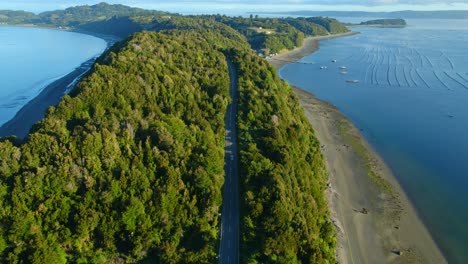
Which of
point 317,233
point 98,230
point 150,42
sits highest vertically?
point 150,42

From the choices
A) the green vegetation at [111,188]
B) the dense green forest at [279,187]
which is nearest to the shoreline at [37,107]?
A: the green vegetation at [111,188]

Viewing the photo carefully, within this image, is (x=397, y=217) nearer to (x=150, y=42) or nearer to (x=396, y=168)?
(x=396, y=168)

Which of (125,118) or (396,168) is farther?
(396,168)

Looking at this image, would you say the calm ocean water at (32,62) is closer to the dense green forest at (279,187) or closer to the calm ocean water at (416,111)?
the dense green forest at (279,187)

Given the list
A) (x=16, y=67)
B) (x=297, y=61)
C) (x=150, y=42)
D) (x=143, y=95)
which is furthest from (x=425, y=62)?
(x=16, y=67)

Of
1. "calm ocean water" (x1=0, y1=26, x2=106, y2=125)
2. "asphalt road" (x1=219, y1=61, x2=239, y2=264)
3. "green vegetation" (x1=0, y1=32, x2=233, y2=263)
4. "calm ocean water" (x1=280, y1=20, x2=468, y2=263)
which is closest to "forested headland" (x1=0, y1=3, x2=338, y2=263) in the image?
"green vegetation" (x1=0, y1=32, x2=233, y2=263)

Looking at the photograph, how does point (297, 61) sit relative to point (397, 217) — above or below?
above

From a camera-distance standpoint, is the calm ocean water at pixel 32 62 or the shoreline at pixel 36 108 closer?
the shoreline at pixel 36 108

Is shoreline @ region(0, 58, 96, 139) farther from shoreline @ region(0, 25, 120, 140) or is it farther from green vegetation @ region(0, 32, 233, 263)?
green vegetation @ region(0, 32, 233, 263)
